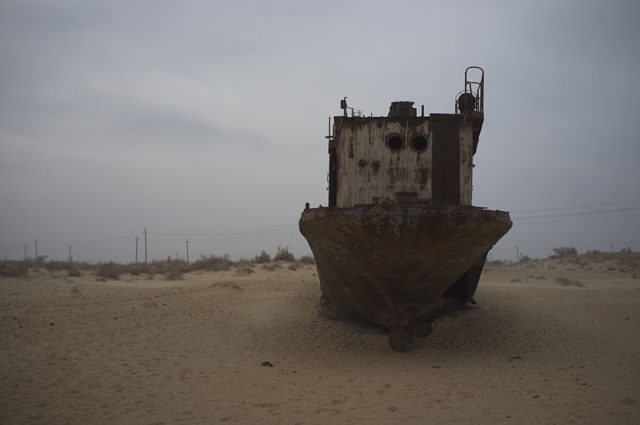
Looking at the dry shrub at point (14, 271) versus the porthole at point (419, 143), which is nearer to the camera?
the porthole at point (419, 143)

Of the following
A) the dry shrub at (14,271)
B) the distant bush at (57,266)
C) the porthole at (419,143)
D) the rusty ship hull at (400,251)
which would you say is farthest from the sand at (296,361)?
the distant bush at (57,266)

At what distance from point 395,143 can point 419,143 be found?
0.46 meters

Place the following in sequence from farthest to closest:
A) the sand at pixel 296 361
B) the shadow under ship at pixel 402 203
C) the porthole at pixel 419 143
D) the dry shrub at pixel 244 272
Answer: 1. the dry shrub at pixel 244 272
2. the porthole at pixel 419 143
3. the shadow under ship at pixel 402 203
4. the sand at pixel 296 361

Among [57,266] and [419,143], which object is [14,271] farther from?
[419,143]

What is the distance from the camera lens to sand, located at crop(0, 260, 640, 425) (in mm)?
5414

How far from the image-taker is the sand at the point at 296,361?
5414 millimetres

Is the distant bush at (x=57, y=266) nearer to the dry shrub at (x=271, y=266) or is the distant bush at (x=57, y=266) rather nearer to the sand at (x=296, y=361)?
the sand at (x=296, y=361)

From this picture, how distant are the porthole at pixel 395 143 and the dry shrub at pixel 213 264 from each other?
1434cm

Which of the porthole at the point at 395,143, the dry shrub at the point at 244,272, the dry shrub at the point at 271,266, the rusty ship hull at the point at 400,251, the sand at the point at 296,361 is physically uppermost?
the porthole at the point at 395,143

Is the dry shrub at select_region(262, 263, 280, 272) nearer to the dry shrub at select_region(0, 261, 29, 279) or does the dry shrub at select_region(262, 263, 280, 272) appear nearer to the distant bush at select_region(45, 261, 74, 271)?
the distant bush at select_region(45, 261, 74, 271)

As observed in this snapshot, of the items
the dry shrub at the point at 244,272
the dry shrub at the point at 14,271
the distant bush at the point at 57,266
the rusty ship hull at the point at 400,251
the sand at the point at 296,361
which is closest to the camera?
the sand at the point at 296,361

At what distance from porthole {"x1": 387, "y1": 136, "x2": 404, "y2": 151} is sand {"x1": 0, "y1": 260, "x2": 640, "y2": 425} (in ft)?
12.5

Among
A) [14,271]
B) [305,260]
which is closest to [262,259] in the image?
[305,260]

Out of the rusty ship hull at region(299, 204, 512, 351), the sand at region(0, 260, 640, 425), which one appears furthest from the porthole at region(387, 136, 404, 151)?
the sand at region(0, 260, 640, 425)
